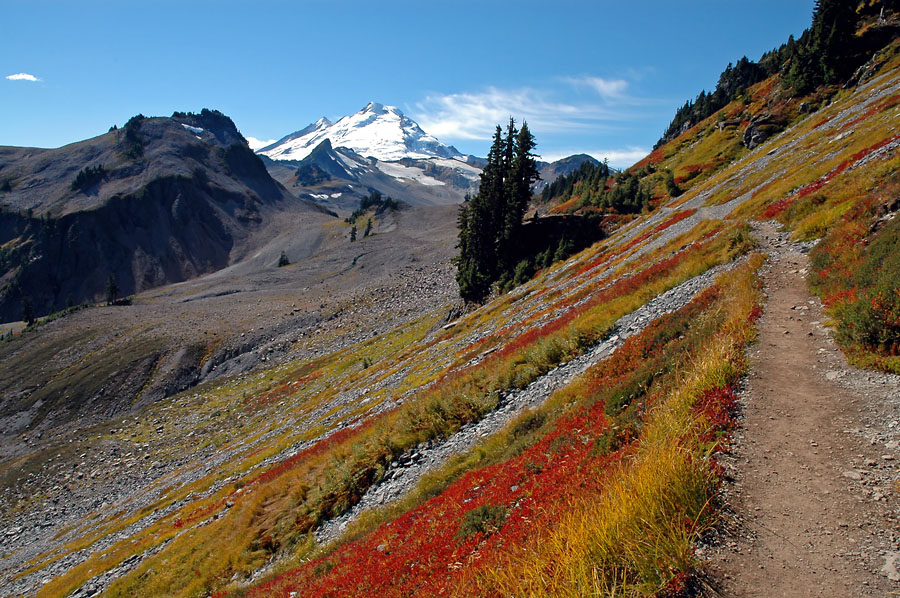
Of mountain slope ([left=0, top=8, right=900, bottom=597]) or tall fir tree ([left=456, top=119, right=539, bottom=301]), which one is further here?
tall fir tree ([left=456, top=119, right=539, bottom=301])

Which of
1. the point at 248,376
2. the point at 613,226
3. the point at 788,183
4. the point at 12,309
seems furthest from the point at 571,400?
the point at 12,309

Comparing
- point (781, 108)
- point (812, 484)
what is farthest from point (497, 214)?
point (812, 484)

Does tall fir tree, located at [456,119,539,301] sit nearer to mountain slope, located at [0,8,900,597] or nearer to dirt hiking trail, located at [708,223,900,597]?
mountain slope, located at [0,8,900,597]

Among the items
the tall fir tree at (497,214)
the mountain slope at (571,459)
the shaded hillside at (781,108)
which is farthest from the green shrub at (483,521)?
the shaded hillside at (781,108)

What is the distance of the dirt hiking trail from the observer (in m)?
4.57

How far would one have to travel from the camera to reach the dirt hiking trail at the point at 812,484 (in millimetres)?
4574

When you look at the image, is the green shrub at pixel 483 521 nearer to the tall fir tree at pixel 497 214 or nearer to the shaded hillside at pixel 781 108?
the tall fir tree at pixel 497 214

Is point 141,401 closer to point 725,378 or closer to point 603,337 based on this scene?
point 603,337

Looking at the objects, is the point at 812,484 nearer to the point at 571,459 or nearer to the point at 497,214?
the point at 571,459

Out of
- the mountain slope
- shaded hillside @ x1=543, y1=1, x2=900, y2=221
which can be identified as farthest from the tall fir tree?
the mountain slope

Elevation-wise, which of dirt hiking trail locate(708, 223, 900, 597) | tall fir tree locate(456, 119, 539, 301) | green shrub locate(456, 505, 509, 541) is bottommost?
green shrub locate(456, 505, 509, 541)

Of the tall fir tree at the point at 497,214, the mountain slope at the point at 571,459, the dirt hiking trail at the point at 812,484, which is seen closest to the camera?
the dirt hiking trail at the point at 812,484

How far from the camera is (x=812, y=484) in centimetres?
584

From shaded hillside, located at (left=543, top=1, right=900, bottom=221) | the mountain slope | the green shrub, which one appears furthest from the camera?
shaded hillside, located at (left=543, top=1, right=900, bottom=221)
